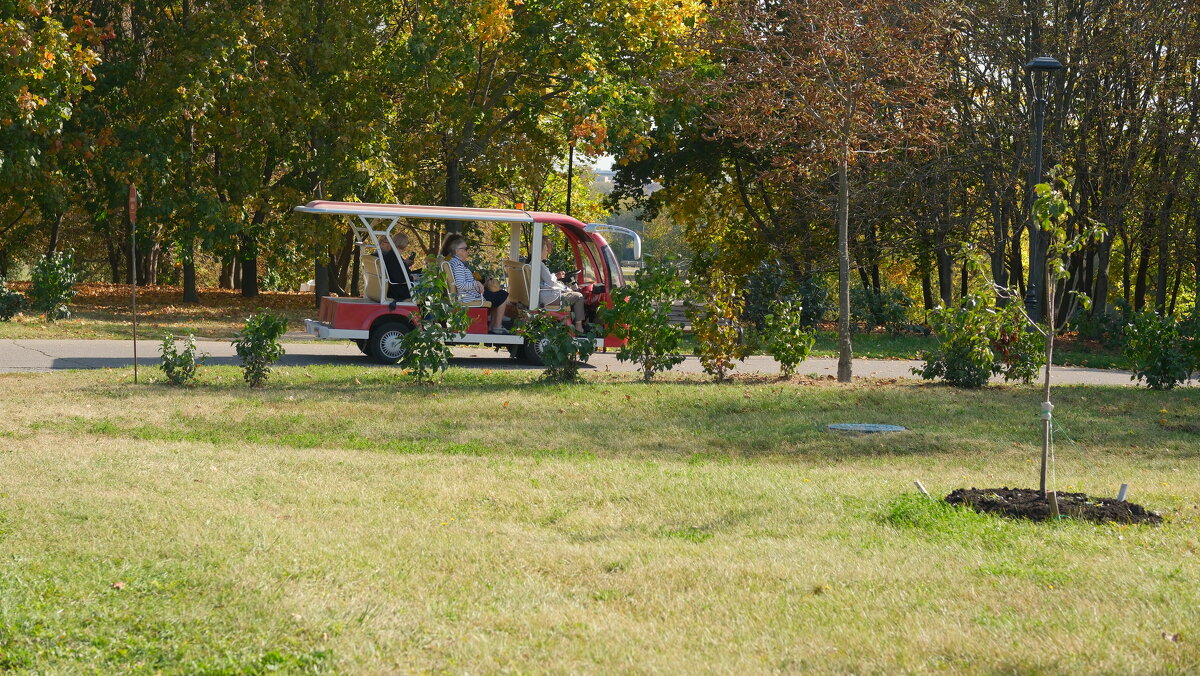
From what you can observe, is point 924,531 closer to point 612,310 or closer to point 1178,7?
point 612,310

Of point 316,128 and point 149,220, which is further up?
point 316,128

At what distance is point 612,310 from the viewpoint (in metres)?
14.9

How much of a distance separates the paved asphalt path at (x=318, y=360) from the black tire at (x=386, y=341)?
0.81 ft

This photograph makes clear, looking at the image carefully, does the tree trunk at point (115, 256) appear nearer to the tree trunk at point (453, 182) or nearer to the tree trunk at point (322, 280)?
the tree trunk at point (322, 280)

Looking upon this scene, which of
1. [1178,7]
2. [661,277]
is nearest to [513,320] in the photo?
[661,277]

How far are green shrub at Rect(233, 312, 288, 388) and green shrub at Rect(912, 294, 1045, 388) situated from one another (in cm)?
785

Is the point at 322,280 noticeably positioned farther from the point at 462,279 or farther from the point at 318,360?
the point at 462,279

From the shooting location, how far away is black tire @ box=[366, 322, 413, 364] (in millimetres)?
16922

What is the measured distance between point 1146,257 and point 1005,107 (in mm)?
10026

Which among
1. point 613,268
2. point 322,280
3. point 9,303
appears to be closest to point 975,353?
point 613,268

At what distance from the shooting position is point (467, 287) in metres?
16.4

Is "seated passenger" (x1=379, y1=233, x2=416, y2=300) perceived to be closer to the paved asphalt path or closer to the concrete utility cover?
the paved asphalt path

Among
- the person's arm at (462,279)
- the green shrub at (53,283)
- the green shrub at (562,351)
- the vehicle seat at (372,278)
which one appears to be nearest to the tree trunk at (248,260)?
the green shrub at (53,283)

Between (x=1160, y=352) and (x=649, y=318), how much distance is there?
6947 millimetres
